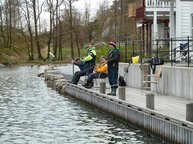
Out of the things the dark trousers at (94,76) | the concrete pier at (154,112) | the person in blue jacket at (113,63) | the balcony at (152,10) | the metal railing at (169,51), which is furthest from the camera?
the balcony at (152,10)

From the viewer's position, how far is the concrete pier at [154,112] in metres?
12.3

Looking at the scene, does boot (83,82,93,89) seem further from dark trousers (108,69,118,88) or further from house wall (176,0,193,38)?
house wall (176,0,193,38)

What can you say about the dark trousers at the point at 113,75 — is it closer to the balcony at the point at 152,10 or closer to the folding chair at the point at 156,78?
the folding chair at the point at 156,78

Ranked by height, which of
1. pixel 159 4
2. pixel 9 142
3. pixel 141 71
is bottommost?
pixel 9 142

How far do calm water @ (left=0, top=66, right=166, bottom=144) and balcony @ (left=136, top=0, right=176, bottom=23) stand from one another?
17.4 metres

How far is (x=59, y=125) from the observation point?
16.7 m

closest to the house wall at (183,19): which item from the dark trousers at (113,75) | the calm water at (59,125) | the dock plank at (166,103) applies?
the calm water at (59,125)

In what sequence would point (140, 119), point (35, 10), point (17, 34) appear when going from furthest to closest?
point (17, 34) → point (35, 10) → point (140, 119)

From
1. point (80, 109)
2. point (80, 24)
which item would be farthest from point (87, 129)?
point (80, 24)

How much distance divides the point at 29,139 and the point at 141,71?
982 cm

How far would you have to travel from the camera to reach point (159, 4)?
3997cm

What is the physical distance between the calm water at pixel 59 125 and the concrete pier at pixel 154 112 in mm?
294

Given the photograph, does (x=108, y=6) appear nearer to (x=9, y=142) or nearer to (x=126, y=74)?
(x=126, y=74)

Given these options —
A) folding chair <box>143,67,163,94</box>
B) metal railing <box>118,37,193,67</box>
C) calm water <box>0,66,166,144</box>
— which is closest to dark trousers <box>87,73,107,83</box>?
calm water <box>0,66,166,144</box>
